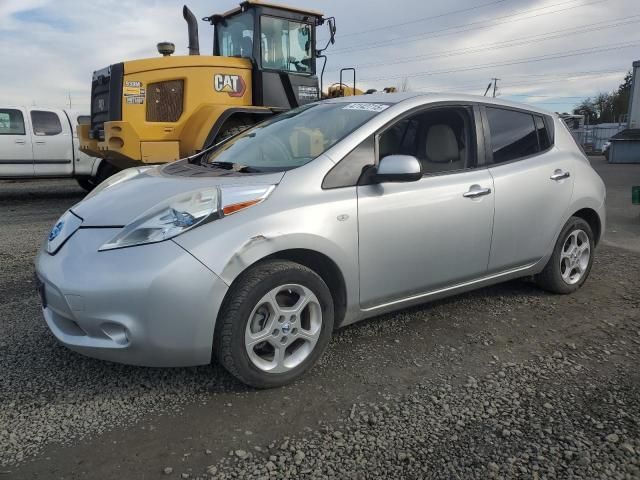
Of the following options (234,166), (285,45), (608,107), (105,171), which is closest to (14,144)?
(105,171)

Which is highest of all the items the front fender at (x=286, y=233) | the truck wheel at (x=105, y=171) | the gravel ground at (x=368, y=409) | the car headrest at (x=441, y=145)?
the car headrest at (x=441, y=145)

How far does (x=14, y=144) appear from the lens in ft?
34.2

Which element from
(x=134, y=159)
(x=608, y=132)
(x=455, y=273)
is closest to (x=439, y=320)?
(x=455, y=273)

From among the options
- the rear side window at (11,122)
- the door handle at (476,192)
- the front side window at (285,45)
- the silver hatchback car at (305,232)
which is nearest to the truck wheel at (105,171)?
the rear side window at (11,122)

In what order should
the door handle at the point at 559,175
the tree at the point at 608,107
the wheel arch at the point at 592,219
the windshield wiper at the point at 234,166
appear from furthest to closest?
the tree at the point at 608,107, the wheel arch at the point at 592,219, the door handle at the point at 559,175, the windshield wiper at the point at 234,166

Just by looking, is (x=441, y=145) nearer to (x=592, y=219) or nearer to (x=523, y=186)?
(x=523, y=186)

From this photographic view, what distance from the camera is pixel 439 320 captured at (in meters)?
3.73

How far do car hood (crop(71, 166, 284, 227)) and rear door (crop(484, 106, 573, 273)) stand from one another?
1734 millimetres

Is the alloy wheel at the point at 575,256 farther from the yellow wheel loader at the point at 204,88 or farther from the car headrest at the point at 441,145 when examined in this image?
the yellow wheel loader at the point at 204,88

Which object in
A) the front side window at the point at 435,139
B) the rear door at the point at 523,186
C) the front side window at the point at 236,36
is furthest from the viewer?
the front side window at the point at 236,36

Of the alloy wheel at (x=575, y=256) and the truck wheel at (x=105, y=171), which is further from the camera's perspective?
the truck wheel at (x=105, y=171)

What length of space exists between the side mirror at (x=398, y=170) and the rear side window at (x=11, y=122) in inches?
396

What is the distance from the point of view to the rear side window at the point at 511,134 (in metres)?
3.81

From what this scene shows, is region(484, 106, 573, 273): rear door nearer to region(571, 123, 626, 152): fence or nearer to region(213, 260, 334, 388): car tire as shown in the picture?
region(213, 260, 334, 388): car tire
